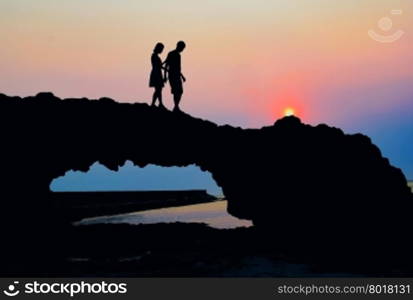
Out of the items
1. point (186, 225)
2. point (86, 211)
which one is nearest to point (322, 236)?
point (186, 225)

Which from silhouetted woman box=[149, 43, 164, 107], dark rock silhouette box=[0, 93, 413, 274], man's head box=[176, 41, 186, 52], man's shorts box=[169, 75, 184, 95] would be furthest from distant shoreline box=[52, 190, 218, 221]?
man's head box=[176, 41, 186, 52]

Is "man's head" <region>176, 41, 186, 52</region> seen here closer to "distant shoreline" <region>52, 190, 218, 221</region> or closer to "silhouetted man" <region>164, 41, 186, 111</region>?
"silhouetted man" <region>164, 41, 186, 111</region>

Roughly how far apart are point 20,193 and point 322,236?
10167 mm

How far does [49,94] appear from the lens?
20469mm

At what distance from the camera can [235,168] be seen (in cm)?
2194

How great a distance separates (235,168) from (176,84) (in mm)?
3831

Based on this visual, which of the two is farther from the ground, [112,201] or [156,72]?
[156,72]

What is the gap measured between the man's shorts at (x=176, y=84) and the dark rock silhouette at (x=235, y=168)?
88cm

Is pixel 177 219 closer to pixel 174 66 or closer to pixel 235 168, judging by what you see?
pixel 235 168

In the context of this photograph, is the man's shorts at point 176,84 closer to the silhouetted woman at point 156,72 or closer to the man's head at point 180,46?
the silhouetted woman at point 156,72

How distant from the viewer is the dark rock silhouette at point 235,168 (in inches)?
758

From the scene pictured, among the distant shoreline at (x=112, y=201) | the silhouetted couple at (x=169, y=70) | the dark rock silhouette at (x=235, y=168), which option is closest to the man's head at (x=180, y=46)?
the silhouetted couple at (x=169, y=70)

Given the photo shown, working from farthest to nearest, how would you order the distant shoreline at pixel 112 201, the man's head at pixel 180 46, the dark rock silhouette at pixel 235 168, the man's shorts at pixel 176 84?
the distant shoreline at pixel 112 201 → the man's shorts at pixel 176 84 → the man's head at pixel 180 46 → the dark rock silhouette at pixel 235 168

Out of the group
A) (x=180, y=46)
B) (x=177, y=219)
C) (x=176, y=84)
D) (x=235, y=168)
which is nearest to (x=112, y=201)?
(x=177, y=219)
